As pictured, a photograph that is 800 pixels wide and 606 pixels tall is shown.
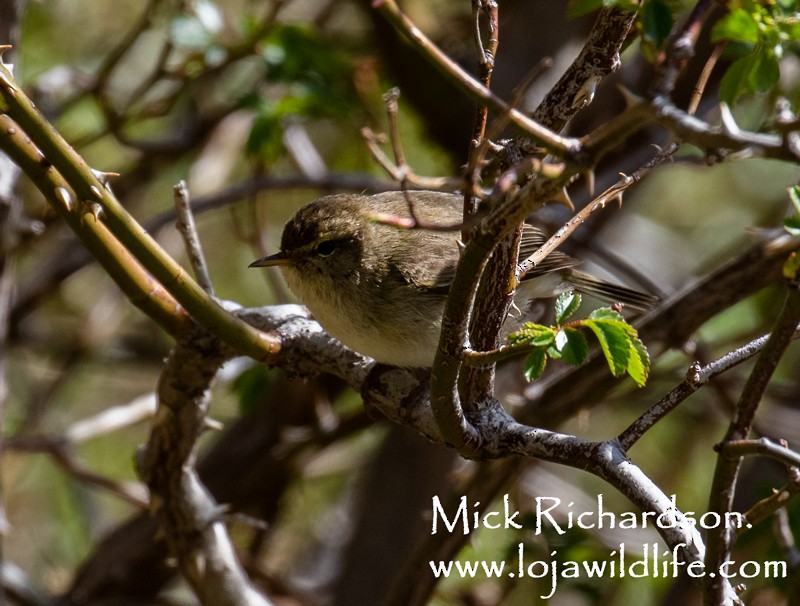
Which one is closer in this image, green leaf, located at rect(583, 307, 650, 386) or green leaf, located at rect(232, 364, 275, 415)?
green leaf, located at rect(583, 307, 650, 386)

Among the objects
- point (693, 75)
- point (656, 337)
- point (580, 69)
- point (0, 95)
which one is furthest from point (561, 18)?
point (0, 95)

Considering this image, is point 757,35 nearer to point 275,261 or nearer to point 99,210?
point 99,210

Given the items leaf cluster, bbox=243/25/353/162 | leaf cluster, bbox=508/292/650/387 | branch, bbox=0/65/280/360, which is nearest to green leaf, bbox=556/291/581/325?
leaf cluster, bbox=508/292/650/387

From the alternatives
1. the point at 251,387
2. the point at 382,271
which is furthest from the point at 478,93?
the point at 251,387

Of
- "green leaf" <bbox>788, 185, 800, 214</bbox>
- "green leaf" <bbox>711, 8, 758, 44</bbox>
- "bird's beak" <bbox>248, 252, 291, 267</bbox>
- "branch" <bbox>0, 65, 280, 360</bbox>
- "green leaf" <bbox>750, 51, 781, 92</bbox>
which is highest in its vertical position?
"bird's beak" <bbox>248, 252, 291, 267</bbox>

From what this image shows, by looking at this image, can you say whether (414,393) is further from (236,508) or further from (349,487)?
(349,487)

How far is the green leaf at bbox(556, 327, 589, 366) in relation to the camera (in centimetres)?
182

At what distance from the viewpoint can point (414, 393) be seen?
2631 mm

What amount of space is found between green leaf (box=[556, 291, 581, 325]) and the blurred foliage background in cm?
157

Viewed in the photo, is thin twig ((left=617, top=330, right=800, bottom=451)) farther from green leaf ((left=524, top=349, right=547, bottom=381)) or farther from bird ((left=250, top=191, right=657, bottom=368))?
bird ((left=250, top=191, right=657, bottom=368))

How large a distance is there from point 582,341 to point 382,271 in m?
1.55

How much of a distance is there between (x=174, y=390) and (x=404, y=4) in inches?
121

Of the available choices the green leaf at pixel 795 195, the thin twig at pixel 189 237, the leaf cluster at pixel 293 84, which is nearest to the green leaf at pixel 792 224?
the green leaf at pixel 795 195

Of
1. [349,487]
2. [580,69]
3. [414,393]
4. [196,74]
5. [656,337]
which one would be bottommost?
[414,393]
